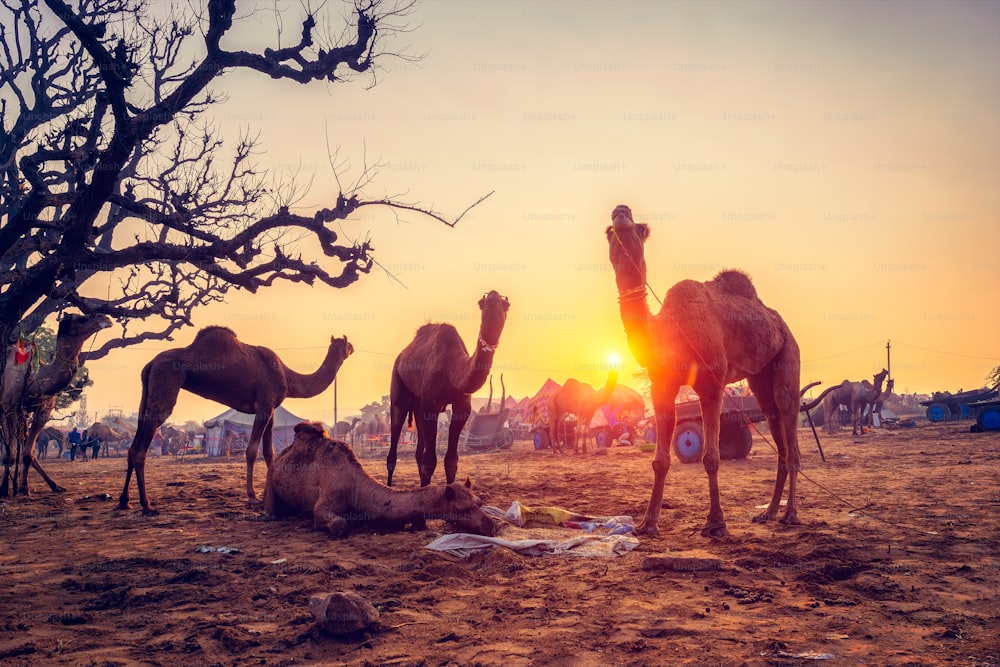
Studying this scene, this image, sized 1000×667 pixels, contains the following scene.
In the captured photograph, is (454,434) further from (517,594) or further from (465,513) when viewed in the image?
(517,594)

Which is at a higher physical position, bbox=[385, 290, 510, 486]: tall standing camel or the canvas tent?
bbox=[385, 290, 510, 486]: tall standing camel

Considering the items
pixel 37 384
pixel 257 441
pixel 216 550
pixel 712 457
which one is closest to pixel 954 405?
pixel 712 457

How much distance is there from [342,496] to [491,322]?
124 inches

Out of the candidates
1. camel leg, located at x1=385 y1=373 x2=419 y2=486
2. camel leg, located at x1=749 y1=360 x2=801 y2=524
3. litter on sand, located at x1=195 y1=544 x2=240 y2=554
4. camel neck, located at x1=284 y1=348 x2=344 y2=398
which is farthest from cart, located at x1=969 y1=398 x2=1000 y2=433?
litter on sand, located at x1=195 y1=544 x2=240 y2=554

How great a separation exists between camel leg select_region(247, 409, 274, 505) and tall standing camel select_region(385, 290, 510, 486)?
2411 mm

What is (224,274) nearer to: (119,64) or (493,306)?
(119,64)

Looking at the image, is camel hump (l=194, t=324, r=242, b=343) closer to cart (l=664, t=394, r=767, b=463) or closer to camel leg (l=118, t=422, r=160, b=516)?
camel leg (l=118, t=422, r=160, b=516)

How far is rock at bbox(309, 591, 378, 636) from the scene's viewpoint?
180 inches

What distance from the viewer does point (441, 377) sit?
10.4 metres

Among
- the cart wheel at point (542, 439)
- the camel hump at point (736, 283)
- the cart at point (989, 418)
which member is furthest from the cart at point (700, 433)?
the cart wheel at point (542, 439)

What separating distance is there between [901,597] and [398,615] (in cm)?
398

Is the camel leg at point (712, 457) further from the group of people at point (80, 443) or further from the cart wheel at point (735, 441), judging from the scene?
the group of people at point (80, 443)

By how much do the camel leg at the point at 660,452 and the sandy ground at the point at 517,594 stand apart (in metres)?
0.41

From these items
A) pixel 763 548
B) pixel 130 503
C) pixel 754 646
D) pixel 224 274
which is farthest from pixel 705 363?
pixel 130 503
